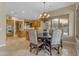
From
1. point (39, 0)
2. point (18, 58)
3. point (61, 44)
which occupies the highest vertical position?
point (39, 0)

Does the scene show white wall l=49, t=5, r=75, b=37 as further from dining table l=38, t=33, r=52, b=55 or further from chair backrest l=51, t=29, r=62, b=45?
dining table l=38, t=33, r=52, b=55

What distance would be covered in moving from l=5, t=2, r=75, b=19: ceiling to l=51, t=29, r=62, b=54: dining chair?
515 millimetres

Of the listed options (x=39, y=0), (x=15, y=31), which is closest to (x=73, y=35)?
(x=39, y=0)

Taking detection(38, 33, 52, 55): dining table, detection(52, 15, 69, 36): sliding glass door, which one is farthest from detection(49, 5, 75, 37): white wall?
detection(38, 33, 52, 55): dining table

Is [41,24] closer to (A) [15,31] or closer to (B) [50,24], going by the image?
(B) [50,24]

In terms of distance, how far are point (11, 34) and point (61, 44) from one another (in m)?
1.09

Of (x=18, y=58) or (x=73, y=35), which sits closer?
(x=73, y=35)

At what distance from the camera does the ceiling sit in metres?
2.45

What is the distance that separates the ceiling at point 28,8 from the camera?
245 cm

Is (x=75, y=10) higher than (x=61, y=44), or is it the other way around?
(x=75, y=10)

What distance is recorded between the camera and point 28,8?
248 centimetres

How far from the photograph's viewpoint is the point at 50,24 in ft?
8.14

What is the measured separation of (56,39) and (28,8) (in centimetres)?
90

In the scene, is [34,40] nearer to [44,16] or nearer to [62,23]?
[44,16]
